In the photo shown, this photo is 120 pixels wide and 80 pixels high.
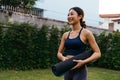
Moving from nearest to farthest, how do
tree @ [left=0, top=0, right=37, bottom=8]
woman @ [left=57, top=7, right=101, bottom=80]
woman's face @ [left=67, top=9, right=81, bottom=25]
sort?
woman @ [left=57, top=7, right=101, bottom=80] → woman's face @ [left=67, top=9, right=81, bottom=25] → tree @ [left=0, top=0, right=37, bottom=8]

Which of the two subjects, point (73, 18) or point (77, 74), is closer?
point (77, 74)

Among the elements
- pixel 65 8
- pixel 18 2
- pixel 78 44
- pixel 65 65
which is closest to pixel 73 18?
pixel 78 44

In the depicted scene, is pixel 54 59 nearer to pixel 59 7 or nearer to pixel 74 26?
pixel 74 26

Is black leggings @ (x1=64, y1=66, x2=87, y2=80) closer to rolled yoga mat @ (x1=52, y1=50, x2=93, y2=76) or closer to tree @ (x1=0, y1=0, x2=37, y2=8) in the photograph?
rolled yoga mat @ (x1=52, y1=50, x2=93, y2=76)

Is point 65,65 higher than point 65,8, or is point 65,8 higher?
point 65,65

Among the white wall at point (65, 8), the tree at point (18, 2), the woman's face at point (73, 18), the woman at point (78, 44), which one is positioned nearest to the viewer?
the woman at point (78, 44)

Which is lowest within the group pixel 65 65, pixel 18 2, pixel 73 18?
pixel 18 2

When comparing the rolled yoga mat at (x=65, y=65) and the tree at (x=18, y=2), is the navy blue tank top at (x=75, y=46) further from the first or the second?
the tree at (x=18, y=2)

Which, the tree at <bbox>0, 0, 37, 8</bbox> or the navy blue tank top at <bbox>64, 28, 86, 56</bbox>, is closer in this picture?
the navy blue tank top at <bbox>64, 28, 86, 56</bbox>

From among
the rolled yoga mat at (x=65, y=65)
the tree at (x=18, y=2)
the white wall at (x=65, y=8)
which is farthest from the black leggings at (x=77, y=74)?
the white wall at (x=65, y=8)

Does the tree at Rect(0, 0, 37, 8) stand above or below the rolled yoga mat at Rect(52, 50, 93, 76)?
below

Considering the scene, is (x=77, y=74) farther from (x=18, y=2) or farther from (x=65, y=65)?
(x=18, y=2)

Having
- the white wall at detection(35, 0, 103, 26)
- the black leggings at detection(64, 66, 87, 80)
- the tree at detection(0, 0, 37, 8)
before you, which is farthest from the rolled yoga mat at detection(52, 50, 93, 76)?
the white wall at detection(35, 0, 103, 26)

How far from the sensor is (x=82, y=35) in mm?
4125
